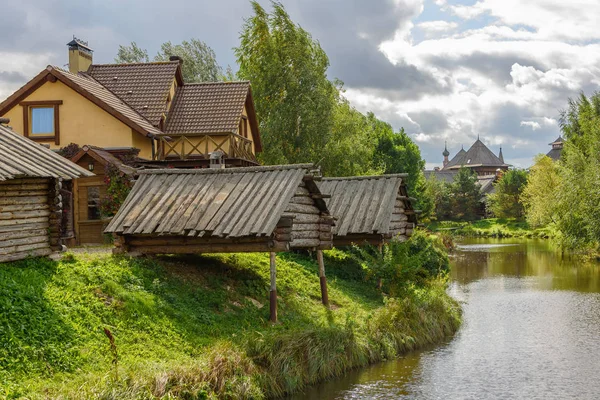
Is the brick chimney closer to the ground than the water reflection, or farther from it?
farther from it

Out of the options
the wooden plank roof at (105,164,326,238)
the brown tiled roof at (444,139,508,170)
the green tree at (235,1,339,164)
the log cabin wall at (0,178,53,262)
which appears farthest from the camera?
the brown tiled roof at (444,139,508,170)

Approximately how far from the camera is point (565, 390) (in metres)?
16.0

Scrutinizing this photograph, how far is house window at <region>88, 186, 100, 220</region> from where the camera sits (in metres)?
26.8

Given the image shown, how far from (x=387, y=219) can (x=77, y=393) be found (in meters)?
16.1

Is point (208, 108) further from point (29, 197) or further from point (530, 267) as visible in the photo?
point (530, 267)

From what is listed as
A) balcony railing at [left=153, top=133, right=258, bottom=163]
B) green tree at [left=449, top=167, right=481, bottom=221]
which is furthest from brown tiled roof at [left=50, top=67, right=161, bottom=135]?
green tree at [left=449, top=167, right=481, bottom=221]

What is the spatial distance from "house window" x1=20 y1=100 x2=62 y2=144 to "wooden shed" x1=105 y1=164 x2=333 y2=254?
10123 mm

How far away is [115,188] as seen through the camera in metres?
25.9

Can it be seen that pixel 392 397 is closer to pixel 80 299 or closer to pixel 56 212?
pixel 80 299

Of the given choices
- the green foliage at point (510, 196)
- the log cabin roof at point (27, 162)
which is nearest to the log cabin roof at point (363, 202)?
the log cabin roof at point (27, 162)

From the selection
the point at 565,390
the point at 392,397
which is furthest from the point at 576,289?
the point at 392,397

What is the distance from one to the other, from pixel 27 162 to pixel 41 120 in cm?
1275

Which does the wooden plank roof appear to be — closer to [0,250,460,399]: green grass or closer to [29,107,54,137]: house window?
[0,250,460,399]: green grass

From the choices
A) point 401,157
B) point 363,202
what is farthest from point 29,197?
point 401,157
